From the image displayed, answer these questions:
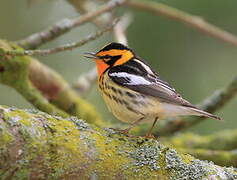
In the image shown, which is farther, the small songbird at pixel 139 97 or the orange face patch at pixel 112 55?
the orange face patch at pixel 112 55

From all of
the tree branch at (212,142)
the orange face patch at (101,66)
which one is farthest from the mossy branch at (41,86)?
the tree branch at (212,142)

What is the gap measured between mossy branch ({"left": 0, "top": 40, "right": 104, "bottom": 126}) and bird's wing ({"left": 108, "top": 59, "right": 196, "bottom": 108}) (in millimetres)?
759

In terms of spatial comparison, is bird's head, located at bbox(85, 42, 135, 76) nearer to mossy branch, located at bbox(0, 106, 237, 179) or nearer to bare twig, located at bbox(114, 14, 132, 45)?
bare twig, located at bbox(114, 14, 132, 45)

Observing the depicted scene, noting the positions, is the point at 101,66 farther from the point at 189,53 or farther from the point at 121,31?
the point at 189,53

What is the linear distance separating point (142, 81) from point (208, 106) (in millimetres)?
1189

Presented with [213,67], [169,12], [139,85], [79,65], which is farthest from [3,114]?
[79,65]

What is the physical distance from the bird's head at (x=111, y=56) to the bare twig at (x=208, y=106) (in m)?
1.06

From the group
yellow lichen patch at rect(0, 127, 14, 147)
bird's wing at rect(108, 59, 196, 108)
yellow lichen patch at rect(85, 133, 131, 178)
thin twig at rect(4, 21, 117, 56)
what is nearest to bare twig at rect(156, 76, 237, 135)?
bird's wing at rect(108, 59, 196, 108)

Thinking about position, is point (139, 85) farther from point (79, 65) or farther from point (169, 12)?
point (79, 65)

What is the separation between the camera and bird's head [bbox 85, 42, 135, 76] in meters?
3.95

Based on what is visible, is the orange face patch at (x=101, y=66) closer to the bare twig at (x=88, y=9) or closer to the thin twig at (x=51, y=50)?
the thin twig at (x=51, y=50)

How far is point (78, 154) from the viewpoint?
7.30 ft

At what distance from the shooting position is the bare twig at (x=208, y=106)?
14.9 feet

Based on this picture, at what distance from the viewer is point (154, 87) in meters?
3.62
